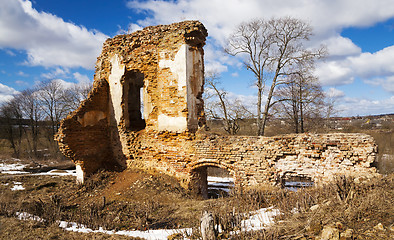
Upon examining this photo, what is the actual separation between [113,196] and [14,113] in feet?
84.7

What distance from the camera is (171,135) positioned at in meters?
7.96

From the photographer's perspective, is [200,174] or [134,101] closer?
[200,174]

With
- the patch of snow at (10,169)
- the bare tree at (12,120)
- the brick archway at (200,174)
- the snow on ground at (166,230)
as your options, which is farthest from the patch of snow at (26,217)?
the bare tree at (12,120)

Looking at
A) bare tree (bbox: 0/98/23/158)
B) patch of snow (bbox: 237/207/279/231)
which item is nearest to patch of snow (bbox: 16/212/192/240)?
patch of snow (bbox: 237/207/279/231)

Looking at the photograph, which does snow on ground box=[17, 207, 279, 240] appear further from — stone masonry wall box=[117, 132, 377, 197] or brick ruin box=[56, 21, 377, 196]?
brick ruin box=[56, 21, 377, 196]

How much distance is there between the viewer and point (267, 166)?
6.48 meters

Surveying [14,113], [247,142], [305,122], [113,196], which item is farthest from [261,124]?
[14,113]

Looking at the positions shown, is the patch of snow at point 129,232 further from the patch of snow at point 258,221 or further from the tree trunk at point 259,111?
the tree trunk at point 259,111

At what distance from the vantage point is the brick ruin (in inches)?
239

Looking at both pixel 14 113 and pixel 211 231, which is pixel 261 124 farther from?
pixel 14 113

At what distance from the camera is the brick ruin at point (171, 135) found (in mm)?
6070

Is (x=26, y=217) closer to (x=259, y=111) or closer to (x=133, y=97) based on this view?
(x=133, y=97)

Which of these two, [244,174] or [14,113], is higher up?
[14,113]

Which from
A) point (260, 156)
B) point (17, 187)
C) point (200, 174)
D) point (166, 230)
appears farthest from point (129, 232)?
point (17, 187)
